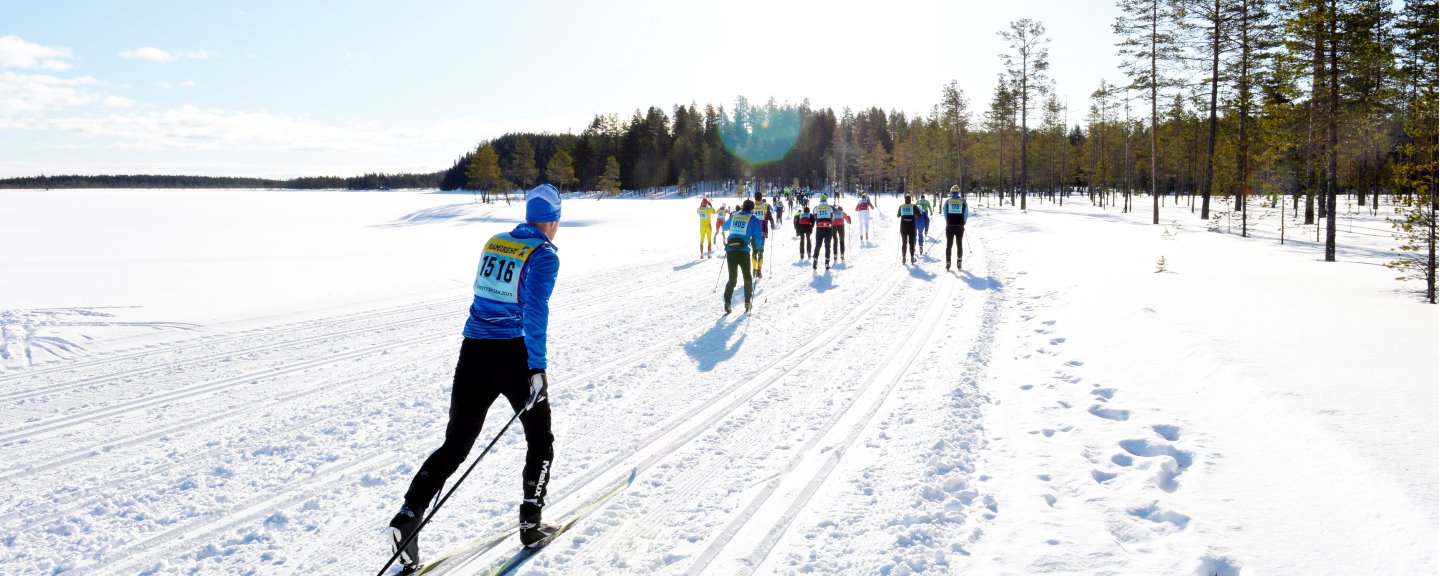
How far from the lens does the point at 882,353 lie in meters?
7.71

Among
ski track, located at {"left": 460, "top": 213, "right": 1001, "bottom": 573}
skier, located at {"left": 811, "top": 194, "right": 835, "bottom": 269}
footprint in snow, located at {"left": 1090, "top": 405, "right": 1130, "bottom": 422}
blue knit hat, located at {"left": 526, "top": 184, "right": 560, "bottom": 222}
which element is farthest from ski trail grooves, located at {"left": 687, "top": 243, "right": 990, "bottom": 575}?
skier, located at {"left": 811, "top": 194, "right": 835, "bottom": 269}

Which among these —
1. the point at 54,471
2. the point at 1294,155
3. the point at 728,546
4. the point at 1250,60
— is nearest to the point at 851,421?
the point at 728,546

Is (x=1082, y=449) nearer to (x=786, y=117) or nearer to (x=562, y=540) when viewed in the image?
(x=562, y=540)

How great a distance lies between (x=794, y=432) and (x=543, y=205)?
9.05 ft

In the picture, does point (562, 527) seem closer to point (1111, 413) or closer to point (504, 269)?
point (504, 269)

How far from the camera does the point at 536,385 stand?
3.51m

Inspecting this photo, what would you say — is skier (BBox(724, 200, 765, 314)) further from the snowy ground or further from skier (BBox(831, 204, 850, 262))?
skier (BBox(831, 204, 850, 262))

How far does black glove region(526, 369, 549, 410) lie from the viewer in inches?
138

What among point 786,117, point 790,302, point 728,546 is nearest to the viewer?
point 728,546

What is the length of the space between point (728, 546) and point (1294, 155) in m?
26.5

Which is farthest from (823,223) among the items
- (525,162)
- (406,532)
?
(525,162)

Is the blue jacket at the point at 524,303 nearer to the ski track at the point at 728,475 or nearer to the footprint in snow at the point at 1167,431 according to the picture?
the ski track at the point at 728,475

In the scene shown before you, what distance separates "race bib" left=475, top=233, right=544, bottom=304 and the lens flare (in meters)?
93.2

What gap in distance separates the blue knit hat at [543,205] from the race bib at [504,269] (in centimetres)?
19
